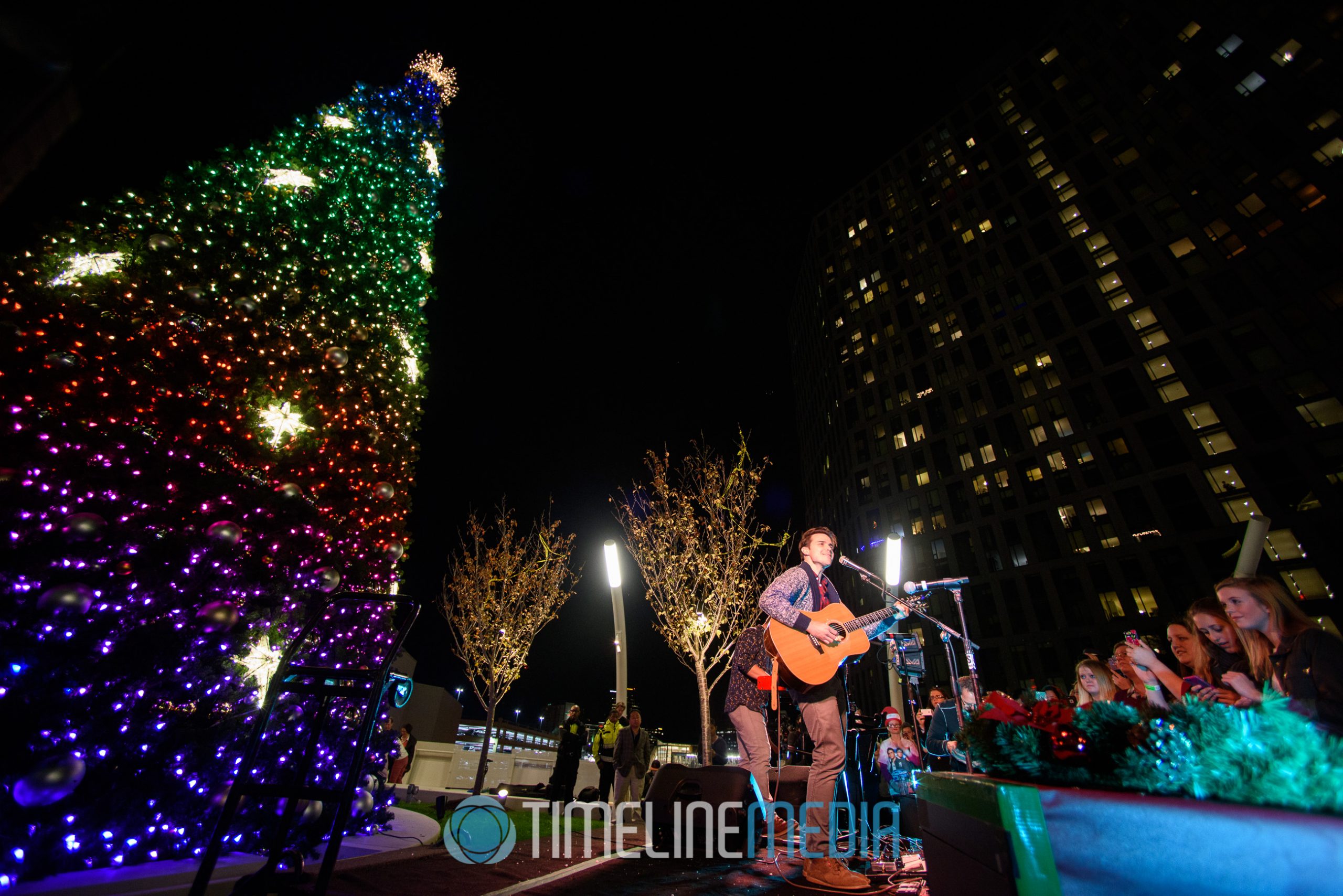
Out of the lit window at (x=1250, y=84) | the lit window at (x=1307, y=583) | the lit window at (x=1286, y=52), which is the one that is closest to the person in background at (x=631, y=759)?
the lit window at (x=1307, y=583)

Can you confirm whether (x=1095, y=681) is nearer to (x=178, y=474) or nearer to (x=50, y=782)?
(x=50, y=782)

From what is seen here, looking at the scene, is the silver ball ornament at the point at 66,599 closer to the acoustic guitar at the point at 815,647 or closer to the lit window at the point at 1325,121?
the acoustic guitar at the point at 815,647

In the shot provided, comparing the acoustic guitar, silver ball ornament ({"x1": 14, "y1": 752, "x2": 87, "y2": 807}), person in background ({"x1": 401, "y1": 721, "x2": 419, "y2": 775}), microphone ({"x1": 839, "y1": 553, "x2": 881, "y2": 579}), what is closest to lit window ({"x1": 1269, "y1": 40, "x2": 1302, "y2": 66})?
microphone ({"x1": 839, "y1": 553, "x2": 881, "y2": 579})

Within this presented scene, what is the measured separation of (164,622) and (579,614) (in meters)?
26.9

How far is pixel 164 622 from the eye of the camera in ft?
12.4

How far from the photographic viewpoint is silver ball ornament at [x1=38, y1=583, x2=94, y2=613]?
3.16 metres

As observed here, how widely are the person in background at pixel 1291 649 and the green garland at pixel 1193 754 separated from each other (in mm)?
1160

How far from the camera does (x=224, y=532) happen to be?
4.04 metres

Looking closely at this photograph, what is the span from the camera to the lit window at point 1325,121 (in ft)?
93.3

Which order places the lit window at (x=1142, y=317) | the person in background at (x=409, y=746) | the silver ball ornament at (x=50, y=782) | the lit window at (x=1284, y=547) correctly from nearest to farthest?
the silver ball ornament at (x=50, y=782), the person in background at (x=409, y=746), the lit window at (x=1284, y=547), the lit window at (x=1142, y=317)

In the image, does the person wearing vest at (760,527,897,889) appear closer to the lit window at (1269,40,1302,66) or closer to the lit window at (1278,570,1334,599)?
the lit window at (1278,570,1334,599)

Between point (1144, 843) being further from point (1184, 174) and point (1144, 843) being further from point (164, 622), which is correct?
point (1184, 174)

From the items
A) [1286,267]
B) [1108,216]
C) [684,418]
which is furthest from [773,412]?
[1286,267]

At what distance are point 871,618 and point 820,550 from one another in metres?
0.73
